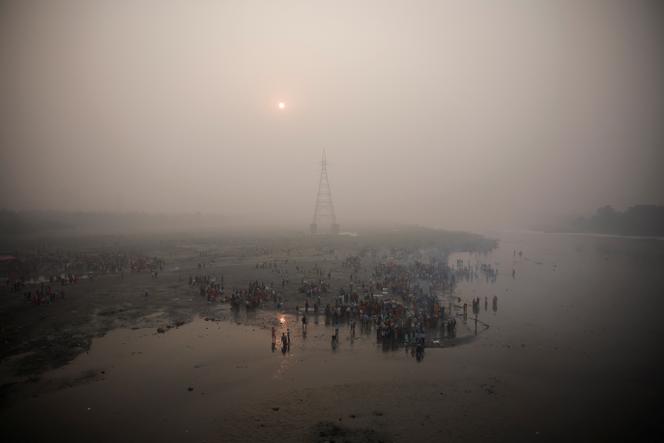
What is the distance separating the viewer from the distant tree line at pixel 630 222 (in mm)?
127938

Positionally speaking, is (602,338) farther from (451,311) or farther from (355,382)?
(355,382)

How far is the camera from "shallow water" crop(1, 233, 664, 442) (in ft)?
50.8

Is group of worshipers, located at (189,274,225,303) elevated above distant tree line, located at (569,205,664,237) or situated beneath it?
situated beneath

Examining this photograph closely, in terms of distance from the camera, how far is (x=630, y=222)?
138 m

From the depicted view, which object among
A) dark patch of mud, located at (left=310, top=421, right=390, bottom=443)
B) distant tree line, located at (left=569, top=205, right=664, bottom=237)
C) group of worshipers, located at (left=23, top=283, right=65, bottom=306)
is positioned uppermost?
distant tree line, located at (left=569, top=205, right=664, bottom=237)

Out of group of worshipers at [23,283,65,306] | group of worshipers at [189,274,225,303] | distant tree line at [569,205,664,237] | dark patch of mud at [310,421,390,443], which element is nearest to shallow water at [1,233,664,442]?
dark patch of mud at [310,421,390,443]

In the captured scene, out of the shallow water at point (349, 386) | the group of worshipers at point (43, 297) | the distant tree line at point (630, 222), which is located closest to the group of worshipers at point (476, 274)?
the shallow water at point (349, 386)

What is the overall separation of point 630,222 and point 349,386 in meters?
167

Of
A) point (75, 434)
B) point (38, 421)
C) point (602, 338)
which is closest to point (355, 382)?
point (75, 434)

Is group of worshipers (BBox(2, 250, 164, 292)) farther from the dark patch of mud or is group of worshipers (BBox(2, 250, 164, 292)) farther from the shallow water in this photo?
the dark patch of mud

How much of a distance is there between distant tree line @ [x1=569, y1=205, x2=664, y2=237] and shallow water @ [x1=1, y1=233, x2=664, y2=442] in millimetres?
129982

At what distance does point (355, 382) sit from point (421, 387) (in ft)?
11.7

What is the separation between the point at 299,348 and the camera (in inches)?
960

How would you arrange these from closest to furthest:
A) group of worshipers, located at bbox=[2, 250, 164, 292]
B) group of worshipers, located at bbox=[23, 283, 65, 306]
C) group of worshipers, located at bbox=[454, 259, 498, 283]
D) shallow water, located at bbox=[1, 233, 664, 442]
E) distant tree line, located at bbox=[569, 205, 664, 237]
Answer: shallow water, located at bbox=[1, 233, 664, 442]
group of worshipers, located at bbox=[23, 283, 65, 306]
group of worshipers, located at bbox=[2, 250, 164, 292]
group of worshipers, located at bbox=[454, 259, 498, 283]
distant tree line, located at bbox=[569, 205, 664, 237]
